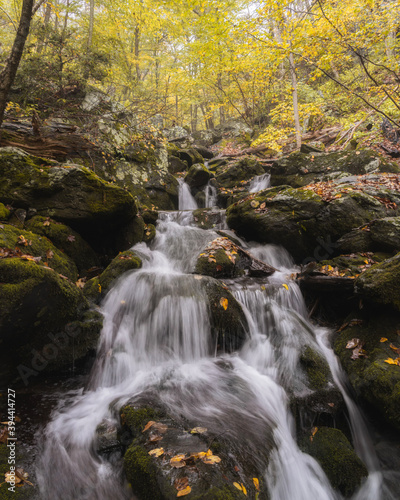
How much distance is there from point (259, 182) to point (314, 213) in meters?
5.92

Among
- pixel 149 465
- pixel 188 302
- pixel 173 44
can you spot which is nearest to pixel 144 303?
pixel 188 302

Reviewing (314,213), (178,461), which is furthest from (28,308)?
(314,213)

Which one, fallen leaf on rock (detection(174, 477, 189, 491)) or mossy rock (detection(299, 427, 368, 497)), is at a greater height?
fallen leaf on rock (detection(174, 477, 189, 491))

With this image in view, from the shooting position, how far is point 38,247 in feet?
14.9

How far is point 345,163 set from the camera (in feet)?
33.1

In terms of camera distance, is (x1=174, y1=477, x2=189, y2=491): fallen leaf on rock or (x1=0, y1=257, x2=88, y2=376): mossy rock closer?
(x1=174, y1=477, x2=189, y2=491): fallen leaf on rock

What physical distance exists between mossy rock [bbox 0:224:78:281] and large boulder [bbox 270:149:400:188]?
924 cm

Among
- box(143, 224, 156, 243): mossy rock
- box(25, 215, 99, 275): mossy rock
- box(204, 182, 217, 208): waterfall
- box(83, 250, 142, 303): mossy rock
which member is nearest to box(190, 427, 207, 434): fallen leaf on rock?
box(83, 250, 142, 303): mossy rock

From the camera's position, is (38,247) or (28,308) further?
(38,247)

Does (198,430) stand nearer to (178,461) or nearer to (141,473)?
(178,461)

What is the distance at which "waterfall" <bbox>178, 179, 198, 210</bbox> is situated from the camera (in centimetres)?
1201

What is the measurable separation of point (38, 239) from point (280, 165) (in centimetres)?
1002

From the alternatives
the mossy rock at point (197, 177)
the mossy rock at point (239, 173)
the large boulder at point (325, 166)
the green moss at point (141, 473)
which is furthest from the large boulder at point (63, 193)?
the large boulder at point (325, 166)

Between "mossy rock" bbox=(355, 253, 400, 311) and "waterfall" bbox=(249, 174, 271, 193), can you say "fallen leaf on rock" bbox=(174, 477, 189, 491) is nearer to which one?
"mossy rock" bbox=(355, 253, 400, 311)
